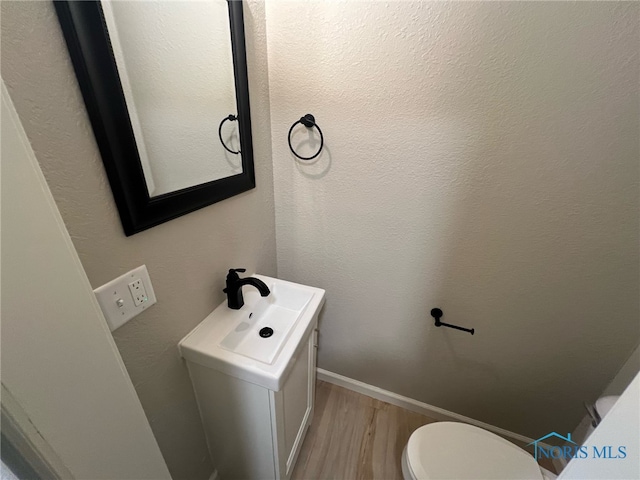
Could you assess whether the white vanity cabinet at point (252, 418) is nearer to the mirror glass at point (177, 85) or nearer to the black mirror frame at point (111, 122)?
the black mirror frame at point (111, 122)

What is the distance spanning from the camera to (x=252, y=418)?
875 millimetres

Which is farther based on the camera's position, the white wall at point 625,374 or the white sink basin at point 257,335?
the white wall at point 625,374

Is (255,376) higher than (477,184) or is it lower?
lower

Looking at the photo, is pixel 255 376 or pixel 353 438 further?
pixel 353 438

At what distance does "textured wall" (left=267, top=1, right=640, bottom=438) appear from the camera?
2.59 ft

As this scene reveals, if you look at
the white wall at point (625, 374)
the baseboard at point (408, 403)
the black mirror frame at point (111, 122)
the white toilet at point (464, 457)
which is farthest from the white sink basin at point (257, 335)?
the white wall at point (625, 374)

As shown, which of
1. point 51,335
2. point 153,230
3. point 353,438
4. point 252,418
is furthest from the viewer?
point 353,438

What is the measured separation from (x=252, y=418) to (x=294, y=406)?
22 cm

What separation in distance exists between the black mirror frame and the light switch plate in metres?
0.12

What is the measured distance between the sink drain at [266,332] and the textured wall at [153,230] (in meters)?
0.22

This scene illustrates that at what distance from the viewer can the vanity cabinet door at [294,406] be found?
0.89 meters

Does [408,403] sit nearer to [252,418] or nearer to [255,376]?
[252,418]

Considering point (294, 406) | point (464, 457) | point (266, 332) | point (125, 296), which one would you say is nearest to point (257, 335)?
point (266, 332)

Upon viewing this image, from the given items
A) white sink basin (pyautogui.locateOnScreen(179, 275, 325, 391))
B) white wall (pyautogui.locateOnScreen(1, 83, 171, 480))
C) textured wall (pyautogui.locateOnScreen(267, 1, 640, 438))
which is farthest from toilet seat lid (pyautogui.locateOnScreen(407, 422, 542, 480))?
white wall (pyautogui.locateOnScreen(1, 83, 171, 480))
